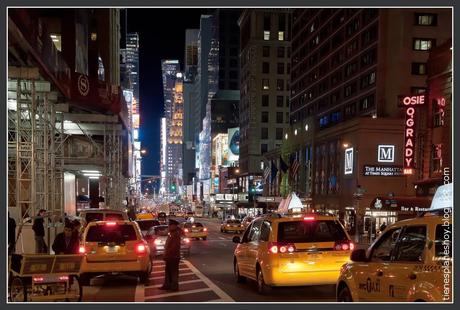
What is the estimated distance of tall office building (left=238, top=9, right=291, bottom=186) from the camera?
111 m

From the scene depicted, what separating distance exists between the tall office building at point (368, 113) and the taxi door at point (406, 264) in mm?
32526

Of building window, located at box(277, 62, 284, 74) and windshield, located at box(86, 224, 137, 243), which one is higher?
building window, located at box(277, 62, 284, 74)

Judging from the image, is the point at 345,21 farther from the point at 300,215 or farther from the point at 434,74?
the point at 300,215

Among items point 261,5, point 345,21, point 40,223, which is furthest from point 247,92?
point 261,5

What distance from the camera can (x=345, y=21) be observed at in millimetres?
69250

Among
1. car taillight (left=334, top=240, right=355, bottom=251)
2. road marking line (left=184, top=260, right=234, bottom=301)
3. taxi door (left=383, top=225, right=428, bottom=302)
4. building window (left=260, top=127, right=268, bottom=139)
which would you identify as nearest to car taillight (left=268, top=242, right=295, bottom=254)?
car taillight (left=334, top=240, right=355, bottom=251)

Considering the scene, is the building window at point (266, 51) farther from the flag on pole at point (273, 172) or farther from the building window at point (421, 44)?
the building window at point (421, 44)

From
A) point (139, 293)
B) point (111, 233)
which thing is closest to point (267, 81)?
point (111, 233)

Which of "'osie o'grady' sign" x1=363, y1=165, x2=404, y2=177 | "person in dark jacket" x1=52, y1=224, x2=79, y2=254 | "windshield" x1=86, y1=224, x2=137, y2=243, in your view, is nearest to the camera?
"person in dark jacket" x1=52, y1=224, x2=79, y2=254

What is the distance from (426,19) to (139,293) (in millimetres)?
52470

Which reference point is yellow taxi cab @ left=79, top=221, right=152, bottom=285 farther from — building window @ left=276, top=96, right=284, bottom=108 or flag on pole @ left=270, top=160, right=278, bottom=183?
building window @ left=276, top=96, right=284, bottom=108

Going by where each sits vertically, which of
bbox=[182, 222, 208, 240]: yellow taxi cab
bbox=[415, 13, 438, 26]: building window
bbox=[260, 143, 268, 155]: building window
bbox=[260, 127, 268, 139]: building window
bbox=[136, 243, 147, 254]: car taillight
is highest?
bbox=[415, 13, 438, 26]: building window

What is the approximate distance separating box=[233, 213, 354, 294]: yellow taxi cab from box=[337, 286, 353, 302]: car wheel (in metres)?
2.62

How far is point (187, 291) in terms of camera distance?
1377cm
